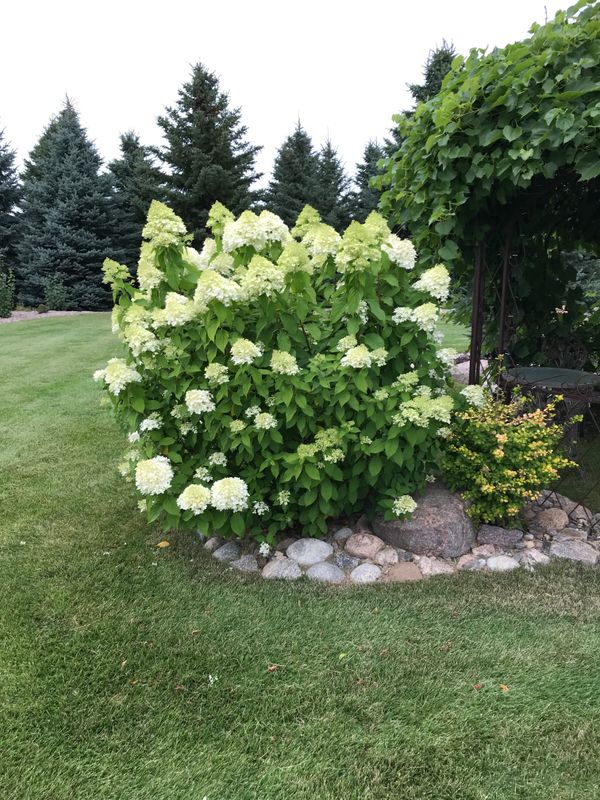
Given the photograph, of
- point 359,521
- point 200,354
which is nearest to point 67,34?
point 200,354

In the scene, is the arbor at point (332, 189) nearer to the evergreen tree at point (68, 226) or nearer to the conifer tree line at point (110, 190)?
the conifer tree line at point (110, 190)

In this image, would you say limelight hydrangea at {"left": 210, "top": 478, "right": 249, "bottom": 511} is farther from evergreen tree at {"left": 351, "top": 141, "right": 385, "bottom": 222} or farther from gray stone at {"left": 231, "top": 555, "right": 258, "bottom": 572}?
evergreen tree at {"left": 351, "top": 141, "right": 385, "bottom": 222}

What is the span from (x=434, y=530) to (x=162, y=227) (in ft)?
6.18

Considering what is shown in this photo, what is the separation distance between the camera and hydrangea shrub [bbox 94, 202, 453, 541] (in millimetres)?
2271

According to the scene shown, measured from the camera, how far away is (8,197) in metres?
17.1

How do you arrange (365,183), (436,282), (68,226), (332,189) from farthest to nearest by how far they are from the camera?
1. (365,183)
2. (332,189)
3. (68,226)
4. (436,282)

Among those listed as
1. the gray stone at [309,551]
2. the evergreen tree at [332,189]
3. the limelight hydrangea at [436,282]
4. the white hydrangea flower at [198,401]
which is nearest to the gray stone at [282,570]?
the gray stone at [309,551]

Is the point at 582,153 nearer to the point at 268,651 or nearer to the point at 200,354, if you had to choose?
the point at 200,354

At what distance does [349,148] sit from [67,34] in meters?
22.0

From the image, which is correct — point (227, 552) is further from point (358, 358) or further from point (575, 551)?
point (575, 551)

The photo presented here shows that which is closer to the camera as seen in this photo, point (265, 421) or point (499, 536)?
point (265, 421)

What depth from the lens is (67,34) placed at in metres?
5.18

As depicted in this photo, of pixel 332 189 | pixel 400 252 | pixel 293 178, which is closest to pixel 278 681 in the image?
pixel 400 252

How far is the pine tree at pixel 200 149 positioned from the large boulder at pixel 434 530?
16120 mm
